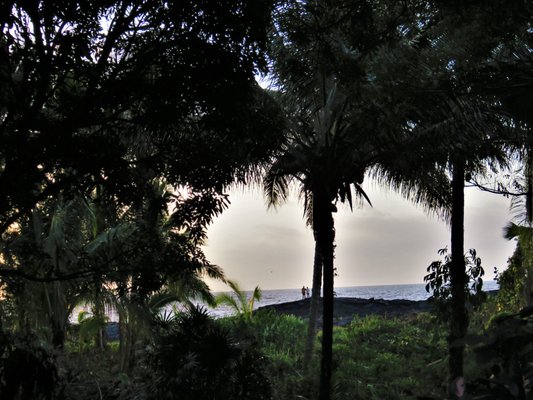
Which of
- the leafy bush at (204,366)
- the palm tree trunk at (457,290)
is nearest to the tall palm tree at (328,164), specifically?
the palm tree trunk at (457,290)

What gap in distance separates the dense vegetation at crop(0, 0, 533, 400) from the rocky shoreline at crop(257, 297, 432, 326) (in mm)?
10795

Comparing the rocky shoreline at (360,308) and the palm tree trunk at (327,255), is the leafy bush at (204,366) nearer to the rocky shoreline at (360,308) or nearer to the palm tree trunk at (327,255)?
the palm tree trunk at (327,255)

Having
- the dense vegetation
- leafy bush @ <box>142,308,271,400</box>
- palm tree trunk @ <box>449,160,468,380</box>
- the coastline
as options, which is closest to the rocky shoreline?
the coastline

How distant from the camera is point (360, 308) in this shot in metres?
26.2

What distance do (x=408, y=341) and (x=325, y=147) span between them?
911 cm

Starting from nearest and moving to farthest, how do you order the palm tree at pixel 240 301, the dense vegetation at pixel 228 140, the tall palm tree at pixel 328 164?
1. the dense vegetation at pixel 228 140
2. the tall palm tree at pixel 328 164
3. the palm tree at pixel 240 301

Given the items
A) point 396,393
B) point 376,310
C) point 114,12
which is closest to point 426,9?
point 114,12

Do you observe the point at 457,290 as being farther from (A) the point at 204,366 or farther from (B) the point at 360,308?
(B) the point at 360,308

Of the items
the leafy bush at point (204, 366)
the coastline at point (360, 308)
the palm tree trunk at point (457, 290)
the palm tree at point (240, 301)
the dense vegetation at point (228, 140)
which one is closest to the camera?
the dense vegetation at point (228, 140)

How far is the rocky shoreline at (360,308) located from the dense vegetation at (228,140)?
10.8m

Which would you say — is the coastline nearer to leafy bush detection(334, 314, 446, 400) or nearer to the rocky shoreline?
the rocky shoreline

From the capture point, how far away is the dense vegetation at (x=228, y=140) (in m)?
5.04

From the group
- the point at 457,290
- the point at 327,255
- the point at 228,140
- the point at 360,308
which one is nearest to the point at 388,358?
the point at 327,255

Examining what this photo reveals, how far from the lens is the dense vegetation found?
504cm
